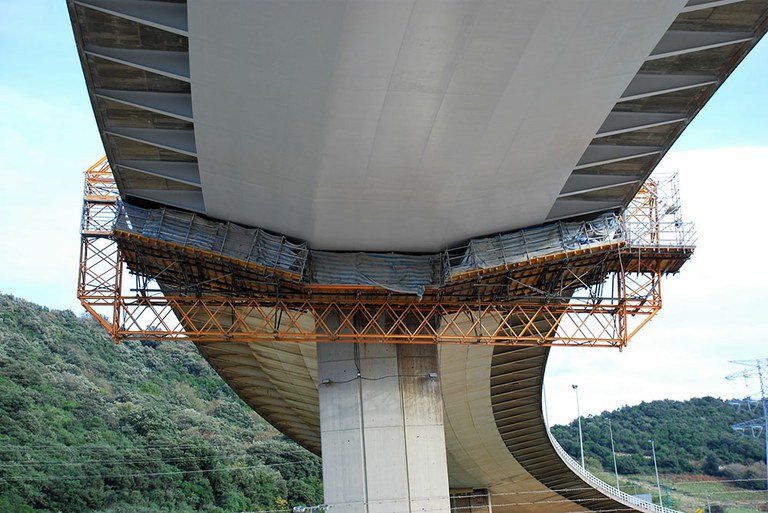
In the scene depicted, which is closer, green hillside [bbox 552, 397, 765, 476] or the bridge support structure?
the bridge support structure

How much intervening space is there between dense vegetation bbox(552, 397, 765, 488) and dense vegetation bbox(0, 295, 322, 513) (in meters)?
55.8

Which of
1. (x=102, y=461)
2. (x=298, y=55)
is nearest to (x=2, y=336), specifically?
(x=102, y=461)

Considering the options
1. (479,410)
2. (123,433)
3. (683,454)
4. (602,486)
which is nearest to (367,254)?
(479,410)

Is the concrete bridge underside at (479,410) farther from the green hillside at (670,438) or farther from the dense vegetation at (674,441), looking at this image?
the green hillside at (670,438)

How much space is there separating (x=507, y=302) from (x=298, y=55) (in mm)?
15171

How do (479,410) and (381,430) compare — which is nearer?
(381,430)

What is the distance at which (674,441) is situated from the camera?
145125 mm

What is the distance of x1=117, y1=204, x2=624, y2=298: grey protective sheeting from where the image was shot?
3331 cm

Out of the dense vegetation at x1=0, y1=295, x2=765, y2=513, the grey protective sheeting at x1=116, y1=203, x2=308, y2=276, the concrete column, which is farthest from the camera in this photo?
the dense vegetation at x1=0, y1=295, x2=765, y2=513

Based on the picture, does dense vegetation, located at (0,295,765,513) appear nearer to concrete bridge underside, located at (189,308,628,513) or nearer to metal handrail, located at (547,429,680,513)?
concrete bridge underside, located at (189,308,628,513)

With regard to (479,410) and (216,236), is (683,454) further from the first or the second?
(216,236)

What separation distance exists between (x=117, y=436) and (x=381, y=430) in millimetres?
51788

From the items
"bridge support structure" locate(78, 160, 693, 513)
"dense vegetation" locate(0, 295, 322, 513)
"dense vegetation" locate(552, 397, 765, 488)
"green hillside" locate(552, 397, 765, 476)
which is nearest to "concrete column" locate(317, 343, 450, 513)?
"bridge support structure" locate(78, 160, 693, 513)

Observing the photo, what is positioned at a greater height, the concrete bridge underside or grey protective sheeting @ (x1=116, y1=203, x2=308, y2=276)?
grey protective sheeting @ (x1=116, y1=203, x2=308, y2=276)
